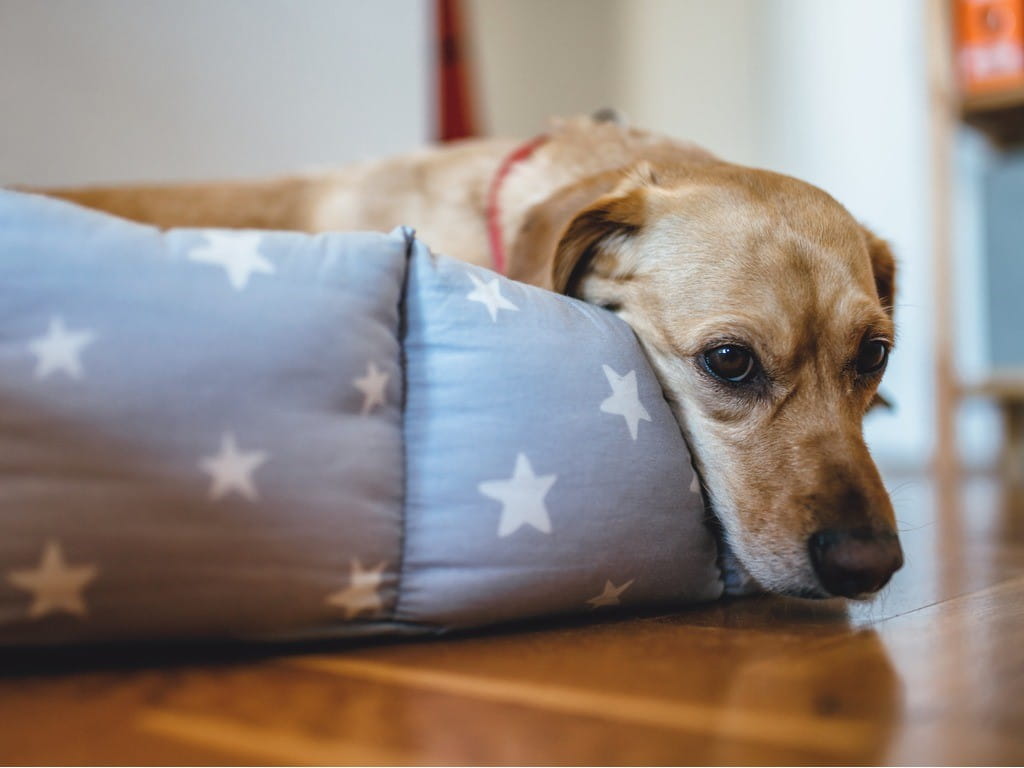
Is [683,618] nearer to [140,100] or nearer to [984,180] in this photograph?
[140,100]

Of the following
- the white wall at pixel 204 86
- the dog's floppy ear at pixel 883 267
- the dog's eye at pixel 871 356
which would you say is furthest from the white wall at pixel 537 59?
the dog's eye at pixel 871 356

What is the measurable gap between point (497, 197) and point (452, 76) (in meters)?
2.41

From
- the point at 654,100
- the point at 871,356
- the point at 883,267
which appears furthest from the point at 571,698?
the point at 654,100

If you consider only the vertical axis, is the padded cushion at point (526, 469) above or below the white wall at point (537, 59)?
below

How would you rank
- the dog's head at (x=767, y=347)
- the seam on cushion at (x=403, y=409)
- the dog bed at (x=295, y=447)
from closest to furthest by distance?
the dog bed at (x=295, y=447) < the seam on cushion at (x=403, y=409) < the dog's head at (x=767, y=347)

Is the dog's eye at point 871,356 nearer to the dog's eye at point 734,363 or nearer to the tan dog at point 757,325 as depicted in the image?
the tan dog at point 757,325

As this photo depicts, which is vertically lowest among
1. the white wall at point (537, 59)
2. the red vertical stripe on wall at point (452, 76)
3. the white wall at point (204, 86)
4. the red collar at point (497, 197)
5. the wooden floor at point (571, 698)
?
the wooden floor at point (571, 698)

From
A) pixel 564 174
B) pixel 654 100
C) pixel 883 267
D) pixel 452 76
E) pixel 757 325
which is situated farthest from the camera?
pixel 654 100

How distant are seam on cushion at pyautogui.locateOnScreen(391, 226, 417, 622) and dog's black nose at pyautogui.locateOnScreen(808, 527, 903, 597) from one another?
474 mm

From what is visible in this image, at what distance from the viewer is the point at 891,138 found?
14.4 ft

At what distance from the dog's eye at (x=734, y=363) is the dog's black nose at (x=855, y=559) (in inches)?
10.3

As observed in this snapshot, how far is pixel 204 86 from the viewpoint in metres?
3.03

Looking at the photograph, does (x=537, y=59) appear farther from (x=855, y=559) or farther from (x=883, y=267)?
(x=855, y=559)

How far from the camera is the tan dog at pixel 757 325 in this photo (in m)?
1.12
